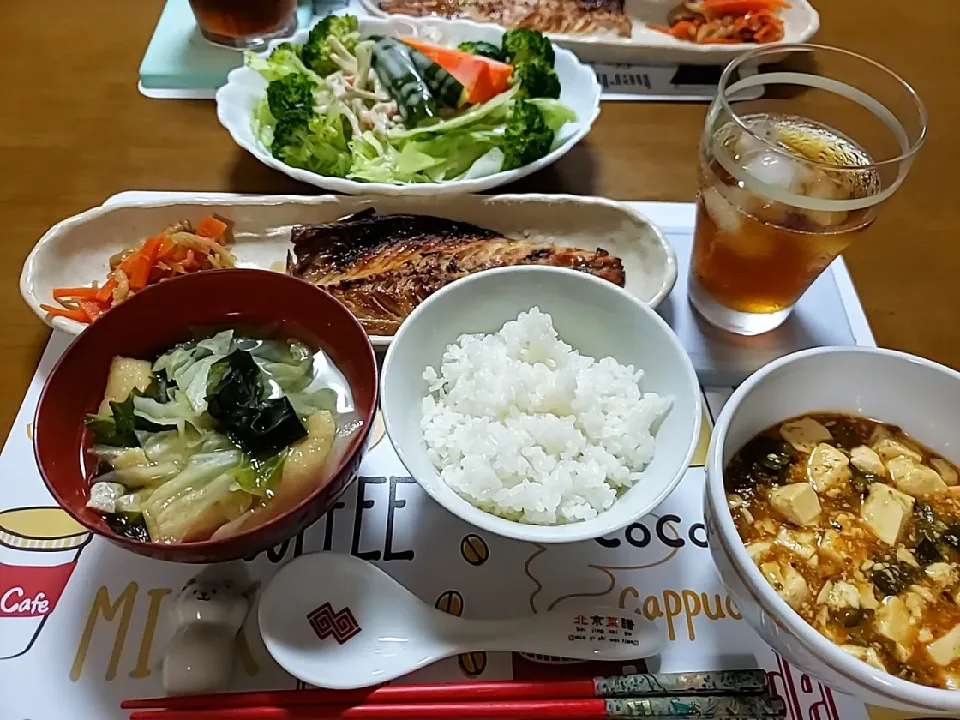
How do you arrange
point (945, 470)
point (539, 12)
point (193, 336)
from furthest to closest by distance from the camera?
point (539, 12) → point (193, 336) → point (945, 470)

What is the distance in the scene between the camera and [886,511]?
1.11 meters

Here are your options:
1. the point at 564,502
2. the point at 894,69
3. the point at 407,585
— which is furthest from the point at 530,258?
the point at 894,69

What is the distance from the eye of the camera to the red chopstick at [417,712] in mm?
1046

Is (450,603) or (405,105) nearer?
(450,603)

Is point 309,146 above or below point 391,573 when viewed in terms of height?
above

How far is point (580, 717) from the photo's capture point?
41.7 inches

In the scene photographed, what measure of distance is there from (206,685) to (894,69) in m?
2.51

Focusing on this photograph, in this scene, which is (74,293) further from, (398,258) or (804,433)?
(804,433)

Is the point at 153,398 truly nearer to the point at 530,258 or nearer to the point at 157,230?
the point at 157,230

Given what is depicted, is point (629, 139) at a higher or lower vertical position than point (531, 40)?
lower

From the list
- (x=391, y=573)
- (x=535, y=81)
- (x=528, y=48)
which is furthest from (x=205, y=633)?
(x=528, y=48)

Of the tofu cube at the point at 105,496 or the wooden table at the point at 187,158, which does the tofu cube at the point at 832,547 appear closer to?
the wooden table at the point at 187,158

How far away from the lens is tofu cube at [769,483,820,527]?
3.61 feet

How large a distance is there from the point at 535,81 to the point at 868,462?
4.35 ft
